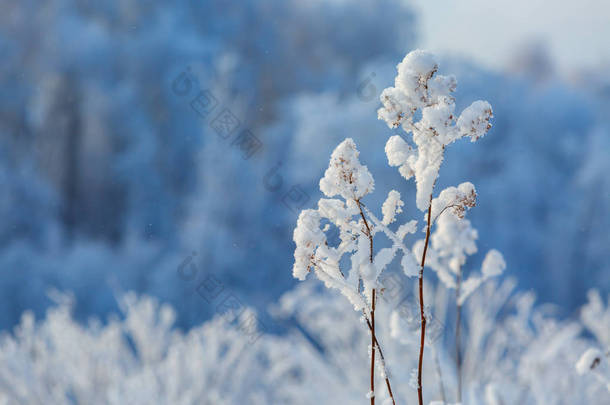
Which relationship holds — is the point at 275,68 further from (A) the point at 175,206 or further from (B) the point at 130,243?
(B) the point at 130,243

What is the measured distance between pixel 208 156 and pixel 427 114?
219 inches

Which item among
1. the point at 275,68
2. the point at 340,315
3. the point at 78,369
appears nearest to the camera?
the point at 78,369

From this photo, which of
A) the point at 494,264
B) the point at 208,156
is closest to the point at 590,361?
the point at 494,264

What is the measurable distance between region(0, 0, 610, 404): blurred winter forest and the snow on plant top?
477 cm

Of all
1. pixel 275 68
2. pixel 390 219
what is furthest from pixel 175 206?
pixel 390 219

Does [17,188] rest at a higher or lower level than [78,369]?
higher

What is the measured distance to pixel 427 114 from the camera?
0.35m

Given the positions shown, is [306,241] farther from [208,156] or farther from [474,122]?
[208,156]

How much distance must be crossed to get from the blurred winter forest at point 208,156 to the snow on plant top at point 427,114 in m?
4.77

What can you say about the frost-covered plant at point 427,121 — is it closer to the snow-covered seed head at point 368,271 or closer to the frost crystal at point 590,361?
the snow-covered seed head at point 368,271

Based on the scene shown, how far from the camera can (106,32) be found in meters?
5.98

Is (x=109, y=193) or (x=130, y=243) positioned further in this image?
(x=109, y=193)

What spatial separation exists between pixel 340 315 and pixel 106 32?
16.9 ft

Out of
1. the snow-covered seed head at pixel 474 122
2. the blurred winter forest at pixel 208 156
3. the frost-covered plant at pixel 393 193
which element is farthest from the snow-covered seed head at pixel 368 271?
the blurred winter forest at pixel 208 156
